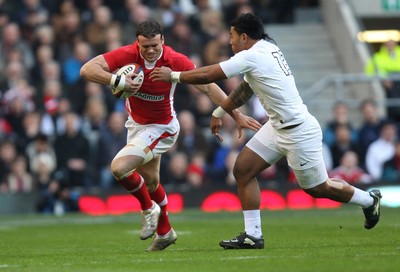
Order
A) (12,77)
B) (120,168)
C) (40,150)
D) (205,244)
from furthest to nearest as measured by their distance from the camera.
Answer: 1. (12,77)
2. (40,150)
3. (205,244)
4. (120,168)

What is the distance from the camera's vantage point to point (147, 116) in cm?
1306

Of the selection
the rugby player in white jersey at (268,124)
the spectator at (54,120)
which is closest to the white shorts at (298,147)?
the rugby player in white jersey at (268,124)

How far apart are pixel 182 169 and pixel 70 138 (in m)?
2.13

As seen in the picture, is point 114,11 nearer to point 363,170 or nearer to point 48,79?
point 48,79

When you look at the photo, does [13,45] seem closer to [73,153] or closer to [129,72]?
[73,153]

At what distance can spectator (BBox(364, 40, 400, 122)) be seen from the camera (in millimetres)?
25156

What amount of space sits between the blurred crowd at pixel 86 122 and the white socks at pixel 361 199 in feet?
30.5

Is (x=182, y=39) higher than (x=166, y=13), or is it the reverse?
(x=166, y=13)

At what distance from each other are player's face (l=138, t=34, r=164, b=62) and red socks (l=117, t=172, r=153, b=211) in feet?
4.12

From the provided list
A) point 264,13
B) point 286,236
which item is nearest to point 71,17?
point 264,13

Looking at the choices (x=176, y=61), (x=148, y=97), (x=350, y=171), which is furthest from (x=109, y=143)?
(x=176, y=61)

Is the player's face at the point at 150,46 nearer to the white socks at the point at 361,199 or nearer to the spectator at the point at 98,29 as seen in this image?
the white socks at the point at 361,199

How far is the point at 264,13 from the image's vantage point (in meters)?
28.2

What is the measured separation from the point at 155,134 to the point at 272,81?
1.62 meters
